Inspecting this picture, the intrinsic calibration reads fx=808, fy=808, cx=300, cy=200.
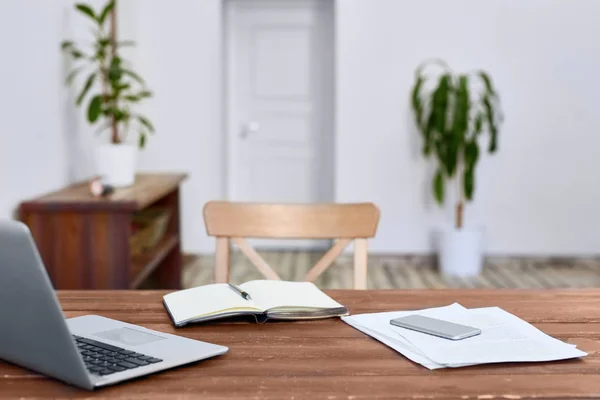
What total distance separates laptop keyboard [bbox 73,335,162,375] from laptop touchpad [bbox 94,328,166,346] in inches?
1.6

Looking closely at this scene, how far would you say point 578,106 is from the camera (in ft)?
17.7

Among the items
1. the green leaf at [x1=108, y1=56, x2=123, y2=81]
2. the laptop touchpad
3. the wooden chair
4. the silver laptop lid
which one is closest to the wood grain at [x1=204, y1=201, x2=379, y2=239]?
the wooden chair

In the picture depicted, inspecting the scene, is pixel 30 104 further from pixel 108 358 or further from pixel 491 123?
pixel 491 123

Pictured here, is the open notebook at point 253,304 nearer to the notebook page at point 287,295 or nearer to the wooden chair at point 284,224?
the notebook page at point 287,295

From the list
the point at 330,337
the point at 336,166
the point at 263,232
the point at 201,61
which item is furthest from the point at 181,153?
the point at 330,337

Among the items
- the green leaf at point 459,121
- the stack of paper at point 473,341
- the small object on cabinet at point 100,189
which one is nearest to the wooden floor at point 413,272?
the green leaf at point 459,121

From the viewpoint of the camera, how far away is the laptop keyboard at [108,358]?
3.85ft

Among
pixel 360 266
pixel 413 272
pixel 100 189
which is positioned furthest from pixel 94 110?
pixel 413 272

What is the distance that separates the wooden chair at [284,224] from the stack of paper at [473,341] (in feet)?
1.81

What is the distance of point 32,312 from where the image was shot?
1080 millimetres

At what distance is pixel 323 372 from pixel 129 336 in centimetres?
36

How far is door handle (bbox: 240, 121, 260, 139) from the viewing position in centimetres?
584

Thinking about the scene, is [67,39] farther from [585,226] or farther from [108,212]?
[585,226]

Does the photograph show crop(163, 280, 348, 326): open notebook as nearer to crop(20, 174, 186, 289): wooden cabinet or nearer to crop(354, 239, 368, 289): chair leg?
crop(354, 239, 368, 289): chair leg
